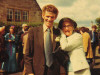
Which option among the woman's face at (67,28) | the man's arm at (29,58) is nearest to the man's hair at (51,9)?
the woman's face at (67,28)

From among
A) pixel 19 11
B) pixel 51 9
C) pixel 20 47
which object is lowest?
pixel 20 47

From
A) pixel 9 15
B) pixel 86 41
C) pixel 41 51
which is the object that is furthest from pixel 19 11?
pixel 41 51

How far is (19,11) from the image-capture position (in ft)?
60.2

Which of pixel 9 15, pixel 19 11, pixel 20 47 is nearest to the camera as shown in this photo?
pixel 20 47

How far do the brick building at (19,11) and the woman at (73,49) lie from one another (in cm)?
1494

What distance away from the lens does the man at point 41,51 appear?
2580 mm

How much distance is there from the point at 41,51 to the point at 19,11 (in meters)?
16.3

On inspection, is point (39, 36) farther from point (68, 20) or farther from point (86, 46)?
point (86, 46)

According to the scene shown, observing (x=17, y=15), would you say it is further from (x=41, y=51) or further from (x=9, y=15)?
(x=41, y=51)

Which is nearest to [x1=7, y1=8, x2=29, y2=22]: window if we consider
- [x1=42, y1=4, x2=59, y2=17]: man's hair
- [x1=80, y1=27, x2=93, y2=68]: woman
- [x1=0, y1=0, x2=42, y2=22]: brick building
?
[x1=0, y1=0, x2=42, y2=22]: brick building

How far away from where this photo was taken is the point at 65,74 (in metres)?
2.71

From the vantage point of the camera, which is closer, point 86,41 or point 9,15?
point 86,41

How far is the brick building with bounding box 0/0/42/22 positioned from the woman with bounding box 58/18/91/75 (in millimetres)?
14938

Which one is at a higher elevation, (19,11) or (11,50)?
(19,11)
